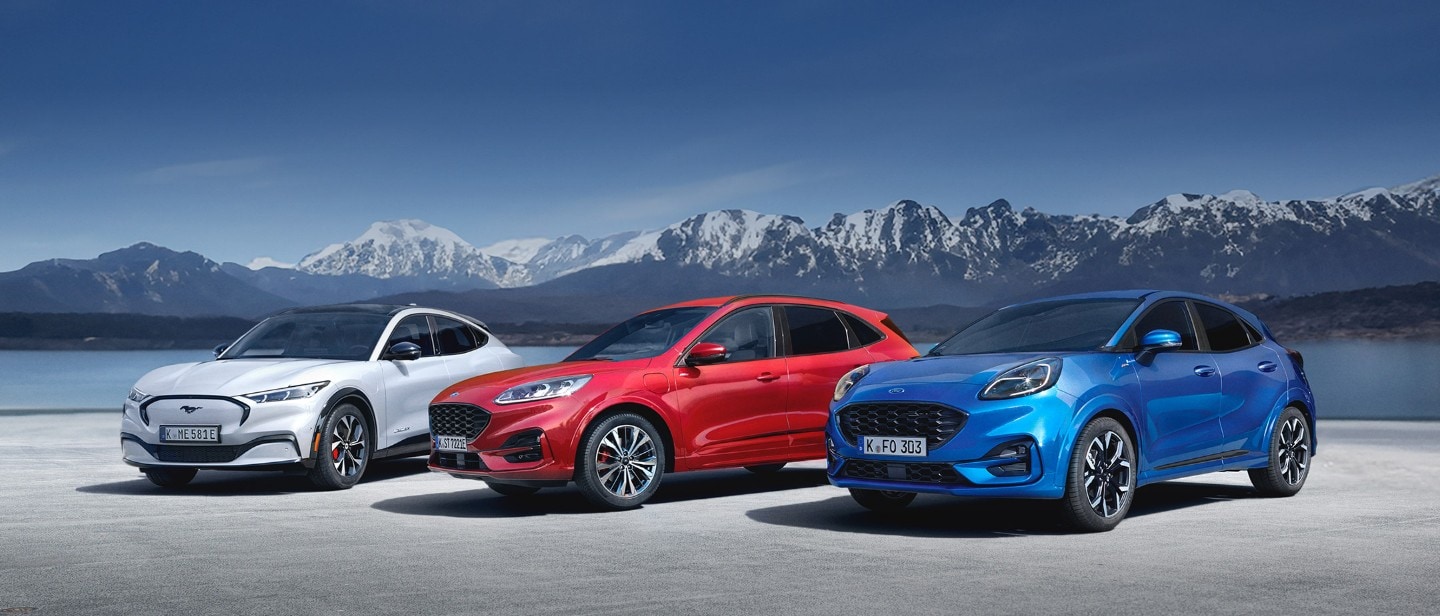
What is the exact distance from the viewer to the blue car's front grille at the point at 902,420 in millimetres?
8477

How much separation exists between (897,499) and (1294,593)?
3.69m

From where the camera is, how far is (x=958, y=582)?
6.87 metres

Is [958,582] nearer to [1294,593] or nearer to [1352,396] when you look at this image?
[1294,593]

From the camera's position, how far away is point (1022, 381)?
335 inches

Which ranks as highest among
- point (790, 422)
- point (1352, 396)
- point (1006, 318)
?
point (1006, 318)

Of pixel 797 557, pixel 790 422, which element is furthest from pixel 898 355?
pixel 797 557

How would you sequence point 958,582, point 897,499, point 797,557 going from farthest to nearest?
point 897,499 → point 797,557 → point 958,582

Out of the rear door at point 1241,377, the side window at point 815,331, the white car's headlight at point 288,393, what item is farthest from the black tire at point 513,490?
the rear door at point 1241,377

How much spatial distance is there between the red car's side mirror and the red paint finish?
1cm

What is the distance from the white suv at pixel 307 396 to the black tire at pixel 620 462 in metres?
3.01

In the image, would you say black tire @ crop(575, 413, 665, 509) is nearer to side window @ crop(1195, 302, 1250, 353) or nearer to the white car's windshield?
the white car's windshield

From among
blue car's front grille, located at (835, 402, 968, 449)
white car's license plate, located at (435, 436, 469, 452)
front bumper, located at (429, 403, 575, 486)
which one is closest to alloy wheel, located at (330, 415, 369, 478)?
white car's license plate, located at (435, 436, 469, 452)

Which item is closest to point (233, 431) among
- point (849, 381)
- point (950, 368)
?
point (849, 381)

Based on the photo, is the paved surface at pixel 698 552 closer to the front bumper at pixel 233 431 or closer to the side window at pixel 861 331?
the front bumper at pixel 233 431
